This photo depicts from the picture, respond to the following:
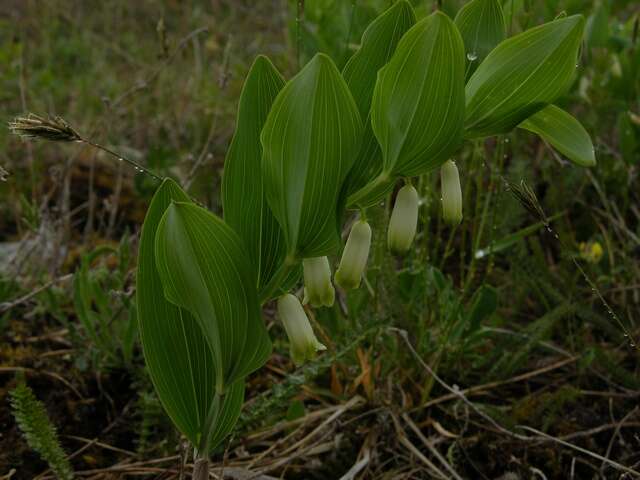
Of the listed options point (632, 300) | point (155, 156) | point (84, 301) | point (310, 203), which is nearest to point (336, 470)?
point (84, 301)

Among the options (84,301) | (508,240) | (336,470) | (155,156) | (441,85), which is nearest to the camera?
(441,85)

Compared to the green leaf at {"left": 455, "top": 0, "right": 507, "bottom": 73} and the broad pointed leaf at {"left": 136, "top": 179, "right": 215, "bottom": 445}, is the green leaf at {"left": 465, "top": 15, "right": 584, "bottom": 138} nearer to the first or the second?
the green leaf at {"left": 455, "top": 0, "right": 507, "bottom": 73}

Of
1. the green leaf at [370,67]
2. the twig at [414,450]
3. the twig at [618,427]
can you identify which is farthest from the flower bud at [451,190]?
the twig at [618,427]

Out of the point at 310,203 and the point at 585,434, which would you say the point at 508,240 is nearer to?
the point at 585,434

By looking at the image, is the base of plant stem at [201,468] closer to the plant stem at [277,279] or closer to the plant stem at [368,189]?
the plant stem at [277,279]

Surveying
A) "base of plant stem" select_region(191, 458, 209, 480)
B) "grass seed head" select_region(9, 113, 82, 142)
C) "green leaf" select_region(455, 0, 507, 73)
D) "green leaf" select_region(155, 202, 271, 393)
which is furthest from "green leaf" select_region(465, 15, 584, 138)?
"base of plant stem" select_region(191, 458, 209, 480)

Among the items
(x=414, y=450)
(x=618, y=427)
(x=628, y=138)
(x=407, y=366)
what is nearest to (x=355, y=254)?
(x=414, y=450)
